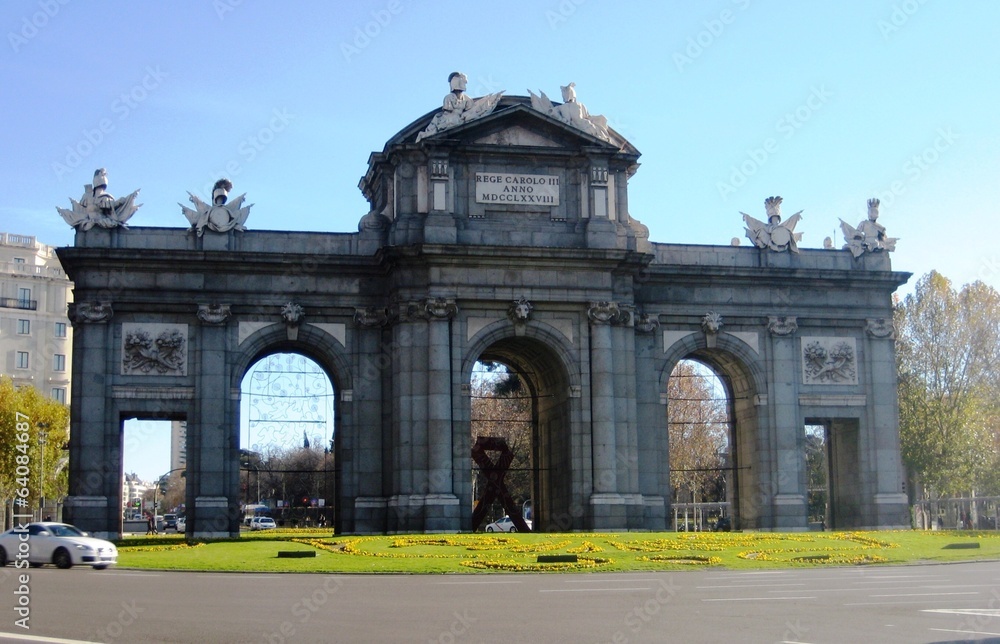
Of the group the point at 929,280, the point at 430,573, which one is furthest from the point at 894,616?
the point at 929,280

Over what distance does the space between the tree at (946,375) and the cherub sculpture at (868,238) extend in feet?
82.0

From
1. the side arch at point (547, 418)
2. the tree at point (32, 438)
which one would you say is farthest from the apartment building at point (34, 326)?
the side arch at point (547, 418)

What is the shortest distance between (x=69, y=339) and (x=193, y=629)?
103 meters

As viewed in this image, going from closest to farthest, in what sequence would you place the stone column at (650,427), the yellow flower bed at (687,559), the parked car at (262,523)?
the yellow flower bed at (687,559) → the stone column at (650,427) → the parked car at (262,523)

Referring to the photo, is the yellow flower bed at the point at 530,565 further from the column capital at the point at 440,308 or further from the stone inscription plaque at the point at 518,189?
the stone inscription plaque at the point at 518,189

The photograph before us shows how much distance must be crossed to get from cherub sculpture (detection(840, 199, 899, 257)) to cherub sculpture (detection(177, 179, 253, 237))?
28889 mm

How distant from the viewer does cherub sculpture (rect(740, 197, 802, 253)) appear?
61.6 metres

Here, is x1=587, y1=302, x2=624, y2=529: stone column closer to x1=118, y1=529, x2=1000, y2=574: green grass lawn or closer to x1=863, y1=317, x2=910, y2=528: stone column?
x1=118, y1=529, x2=1000, y2=574: green grass lawn

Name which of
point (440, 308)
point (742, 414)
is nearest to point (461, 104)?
point (440, 308)

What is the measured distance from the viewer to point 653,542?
47.2m

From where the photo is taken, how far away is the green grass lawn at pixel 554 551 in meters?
38.6

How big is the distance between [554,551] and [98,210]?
26.5 meters

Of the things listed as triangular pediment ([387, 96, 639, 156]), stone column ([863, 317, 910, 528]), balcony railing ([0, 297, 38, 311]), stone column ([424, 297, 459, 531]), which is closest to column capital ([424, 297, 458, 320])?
stone column ([424, 297, 459, 531])

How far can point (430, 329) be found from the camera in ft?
178
